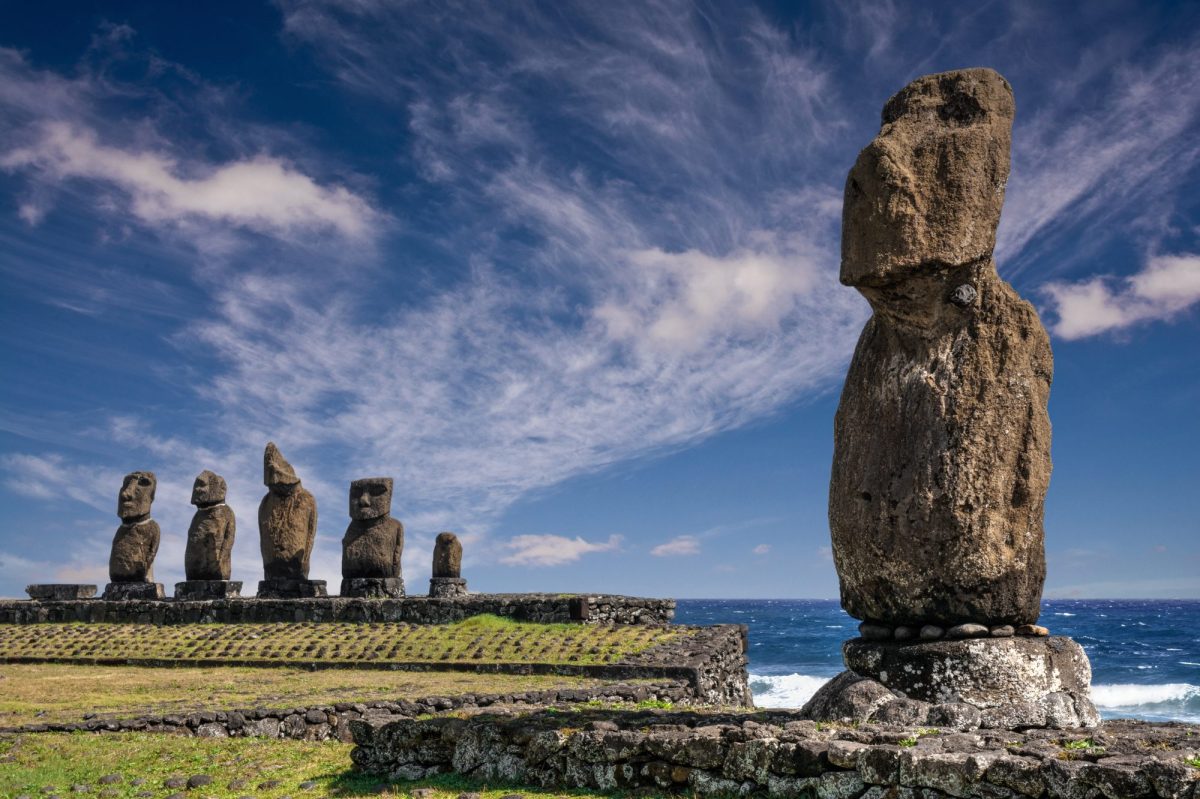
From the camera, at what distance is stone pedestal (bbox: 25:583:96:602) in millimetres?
32625

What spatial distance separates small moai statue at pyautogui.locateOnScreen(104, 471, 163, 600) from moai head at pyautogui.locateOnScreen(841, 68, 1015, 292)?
93.5ft

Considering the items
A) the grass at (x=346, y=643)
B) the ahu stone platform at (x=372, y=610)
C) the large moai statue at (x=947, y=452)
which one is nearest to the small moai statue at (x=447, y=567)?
the ahu stone platform at (x=372, y=610)

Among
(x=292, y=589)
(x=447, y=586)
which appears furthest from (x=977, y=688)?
(x=292, y=589)

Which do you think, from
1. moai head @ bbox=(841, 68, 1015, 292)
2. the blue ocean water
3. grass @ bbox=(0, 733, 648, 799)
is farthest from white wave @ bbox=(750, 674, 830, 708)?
moai head @ bbox=(841, 68, 1015, 292)

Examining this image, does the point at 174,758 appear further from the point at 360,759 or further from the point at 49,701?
the point at 49,701

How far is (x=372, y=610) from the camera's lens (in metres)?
26.6

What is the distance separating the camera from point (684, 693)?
57.6ft

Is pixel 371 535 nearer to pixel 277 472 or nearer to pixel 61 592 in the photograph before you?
pixel 277 472

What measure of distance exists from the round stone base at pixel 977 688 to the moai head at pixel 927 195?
9.67 feet

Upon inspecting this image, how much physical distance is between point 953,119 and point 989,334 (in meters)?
1.81

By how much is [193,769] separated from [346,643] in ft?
42.8

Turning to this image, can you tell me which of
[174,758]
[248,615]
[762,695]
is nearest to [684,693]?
[174,758]

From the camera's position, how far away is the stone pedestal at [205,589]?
99.8 ft

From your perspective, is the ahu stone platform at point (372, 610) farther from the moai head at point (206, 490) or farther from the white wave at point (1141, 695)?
the white wave at point (1141, 695)
